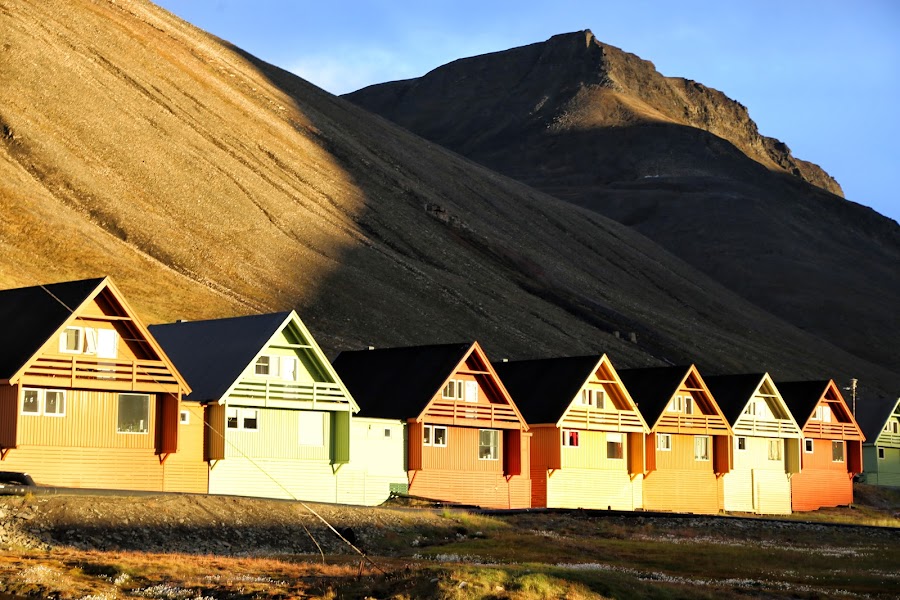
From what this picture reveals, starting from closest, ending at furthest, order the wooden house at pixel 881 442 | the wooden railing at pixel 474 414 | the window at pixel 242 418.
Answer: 1. the window at pixel 242 418
2. the wooden railing at pixel 474 414
3. the wooden house at pixel 881 442

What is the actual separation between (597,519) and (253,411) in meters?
15.8

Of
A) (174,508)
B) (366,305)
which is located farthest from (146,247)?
(174,508)

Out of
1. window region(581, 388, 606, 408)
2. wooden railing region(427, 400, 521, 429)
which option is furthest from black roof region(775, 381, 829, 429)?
wooden railing region(427, 400, 521, 429)

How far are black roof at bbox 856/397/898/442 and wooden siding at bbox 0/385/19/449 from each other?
71.5 meters

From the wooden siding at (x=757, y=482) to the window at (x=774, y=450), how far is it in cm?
27

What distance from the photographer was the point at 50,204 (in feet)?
423

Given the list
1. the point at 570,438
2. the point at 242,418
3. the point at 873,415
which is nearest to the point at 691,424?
the point at 570,438

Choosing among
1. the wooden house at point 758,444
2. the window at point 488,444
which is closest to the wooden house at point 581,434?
the window at point 488,444

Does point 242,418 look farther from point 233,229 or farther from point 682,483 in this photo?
point 233,229

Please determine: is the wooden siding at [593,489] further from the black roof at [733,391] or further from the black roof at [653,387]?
the black roof at [733,391]

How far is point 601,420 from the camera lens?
74.5m

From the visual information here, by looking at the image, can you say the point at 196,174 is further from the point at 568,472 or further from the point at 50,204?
the point at 568,472

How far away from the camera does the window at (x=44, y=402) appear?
52688 millimetres

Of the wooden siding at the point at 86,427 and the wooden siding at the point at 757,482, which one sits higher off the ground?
the wooden siding at the point at 86,427
